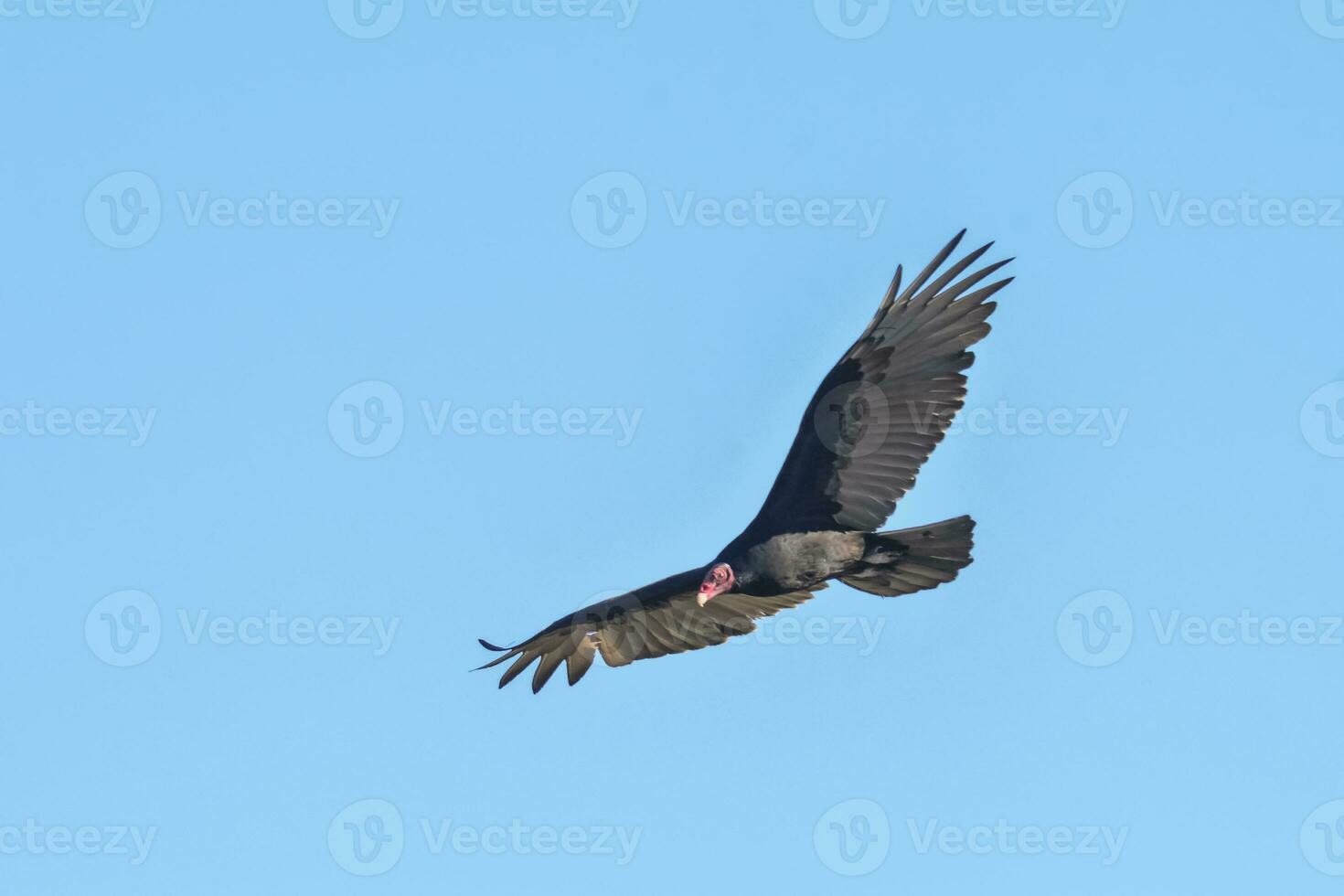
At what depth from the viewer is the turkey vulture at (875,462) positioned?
15.4 meters

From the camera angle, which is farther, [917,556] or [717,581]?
[717,581]

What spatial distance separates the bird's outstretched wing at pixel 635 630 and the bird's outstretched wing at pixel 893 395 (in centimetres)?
184

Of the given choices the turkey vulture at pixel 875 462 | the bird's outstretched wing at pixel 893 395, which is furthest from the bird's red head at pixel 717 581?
the bird's outstretched wing at pixel 893 395

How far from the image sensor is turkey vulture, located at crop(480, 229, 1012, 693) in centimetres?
1545

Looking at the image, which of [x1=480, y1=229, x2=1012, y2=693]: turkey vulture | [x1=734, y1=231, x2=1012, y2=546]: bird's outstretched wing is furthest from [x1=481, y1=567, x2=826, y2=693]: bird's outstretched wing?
[x1=734, y1=231, x2=1012, y2=546]: bird's outstretched wing

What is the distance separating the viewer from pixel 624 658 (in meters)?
17.6

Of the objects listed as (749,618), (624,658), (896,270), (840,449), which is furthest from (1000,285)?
(624,658)

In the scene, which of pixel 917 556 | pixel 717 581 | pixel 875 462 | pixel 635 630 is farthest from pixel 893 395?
pixel 635 630

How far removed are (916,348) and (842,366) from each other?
0.64 meters

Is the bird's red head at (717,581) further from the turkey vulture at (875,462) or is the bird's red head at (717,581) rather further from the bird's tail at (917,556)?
the bird's tail at (917,556)

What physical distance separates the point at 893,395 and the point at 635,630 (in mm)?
3778

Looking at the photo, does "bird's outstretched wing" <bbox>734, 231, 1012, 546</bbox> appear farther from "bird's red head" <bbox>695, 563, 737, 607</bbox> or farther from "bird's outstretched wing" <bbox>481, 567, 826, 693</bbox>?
"bird's outstretched wing" <bbox>481, 567, 826, 693</bbox>

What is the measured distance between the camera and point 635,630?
1761 cm

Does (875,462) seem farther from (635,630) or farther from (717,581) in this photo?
(635,630)
